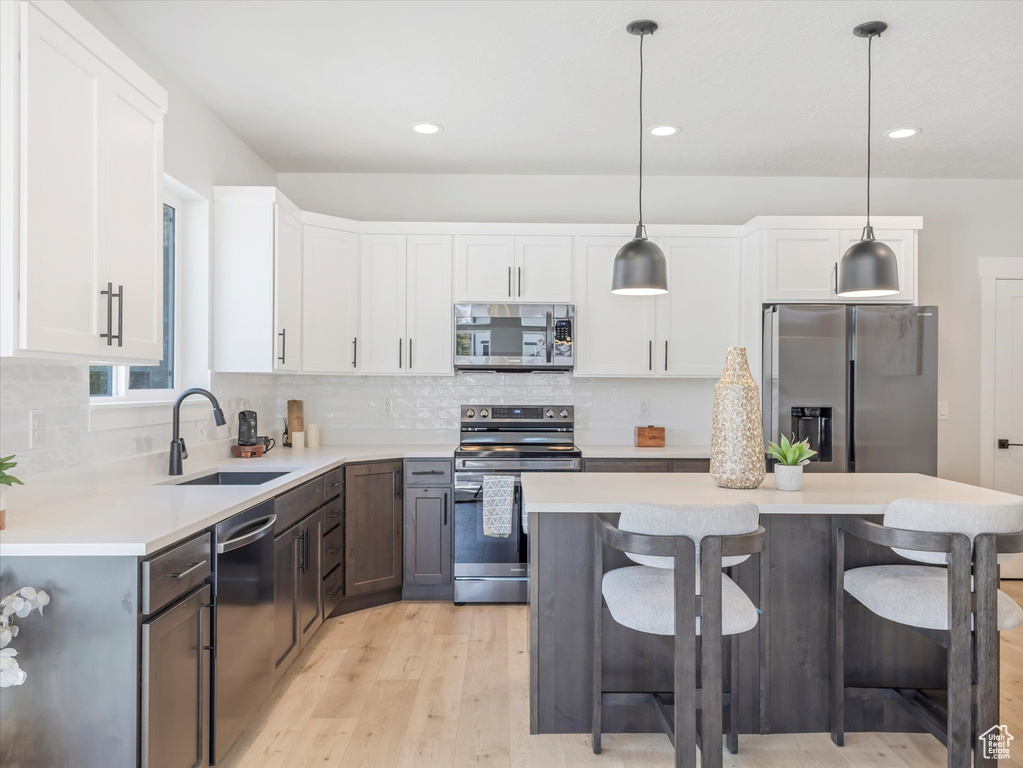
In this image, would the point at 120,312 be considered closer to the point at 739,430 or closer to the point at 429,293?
the point at 739,430

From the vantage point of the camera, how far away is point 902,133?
3.73 meters

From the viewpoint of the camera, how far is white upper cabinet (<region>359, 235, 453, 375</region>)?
4277 millimetres

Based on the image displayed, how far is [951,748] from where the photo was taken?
2.01 m

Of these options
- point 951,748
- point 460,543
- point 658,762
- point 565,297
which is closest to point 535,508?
point 658,762

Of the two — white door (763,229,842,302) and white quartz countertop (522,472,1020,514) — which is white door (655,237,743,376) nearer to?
white door (763,229,842,302)

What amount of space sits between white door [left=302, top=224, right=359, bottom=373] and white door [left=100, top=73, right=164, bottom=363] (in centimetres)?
165

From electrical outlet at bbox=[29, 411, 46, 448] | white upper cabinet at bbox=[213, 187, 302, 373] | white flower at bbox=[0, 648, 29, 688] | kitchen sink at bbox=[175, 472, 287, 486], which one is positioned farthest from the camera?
white upper cabinet at bbox=[213, 187, 302, 373]

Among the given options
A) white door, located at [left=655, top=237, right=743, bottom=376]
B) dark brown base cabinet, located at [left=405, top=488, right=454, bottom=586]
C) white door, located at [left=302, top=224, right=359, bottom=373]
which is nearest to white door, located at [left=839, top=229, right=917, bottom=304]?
white door, located at [left=655, top=237, right=743, bottom=376]

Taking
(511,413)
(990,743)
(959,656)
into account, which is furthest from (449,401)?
(990,743)

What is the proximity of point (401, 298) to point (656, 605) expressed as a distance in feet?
9.19

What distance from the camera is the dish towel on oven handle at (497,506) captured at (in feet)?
12.7

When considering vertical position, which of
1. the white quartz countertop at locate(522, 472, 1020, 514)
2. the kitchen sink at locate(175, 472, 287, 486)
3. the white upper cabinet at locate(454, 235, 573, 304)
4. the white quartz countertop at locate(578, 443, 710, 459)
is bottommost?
the kitchen sink at locate(175, 472, 287, 486)

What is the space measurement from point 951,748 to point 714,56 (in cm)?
264

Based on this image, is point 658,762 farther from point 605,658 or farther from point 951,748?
point 951,748
